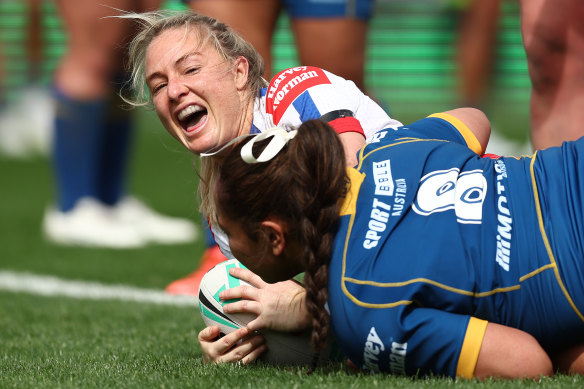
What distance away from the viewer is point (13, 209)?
328 inches

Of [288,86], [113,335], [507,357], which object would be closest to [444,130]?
[288,86]

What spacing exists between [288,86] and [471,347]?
1.15m

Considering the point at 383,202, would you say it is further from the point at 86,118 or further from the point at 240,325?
the point at 86,118

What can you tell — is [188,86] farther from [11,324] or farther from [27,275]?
[27,275]

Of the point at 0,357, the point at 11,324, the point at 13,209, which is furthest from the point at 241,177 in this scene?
the point at 13,209

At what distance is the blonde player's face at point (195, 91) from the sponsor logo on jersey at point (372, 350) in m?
1.07

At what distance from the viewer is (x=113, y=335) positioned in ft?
11.2

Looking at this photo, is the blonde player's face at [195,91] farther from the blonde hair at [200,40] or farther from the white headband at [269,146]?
the white headband at [269,146]

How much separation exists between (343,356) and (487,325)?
606 mm

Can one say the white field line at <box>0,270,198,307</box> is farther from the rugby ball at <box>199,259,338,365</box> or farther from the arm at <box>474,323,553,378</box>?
the arm at <box>474,323,553,378</box>

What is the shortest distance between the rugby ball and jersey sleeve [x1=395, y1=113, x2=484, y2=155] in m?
0.69

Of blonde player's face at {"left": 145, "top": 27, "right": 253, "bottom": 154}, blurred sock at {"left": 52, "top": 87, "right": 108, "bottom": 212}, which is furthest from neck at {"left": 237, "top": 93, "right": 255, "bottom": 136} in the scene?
blurred sock at {"left": 52, "top": 87, "right": 108, "bottom": 212}

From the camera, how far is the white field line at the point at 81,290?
427cm

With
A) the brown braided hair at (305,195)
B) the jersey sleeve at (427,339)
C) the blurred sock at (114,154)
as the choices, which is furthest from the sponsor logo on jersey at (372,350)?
the blurred sock at (114,154)
